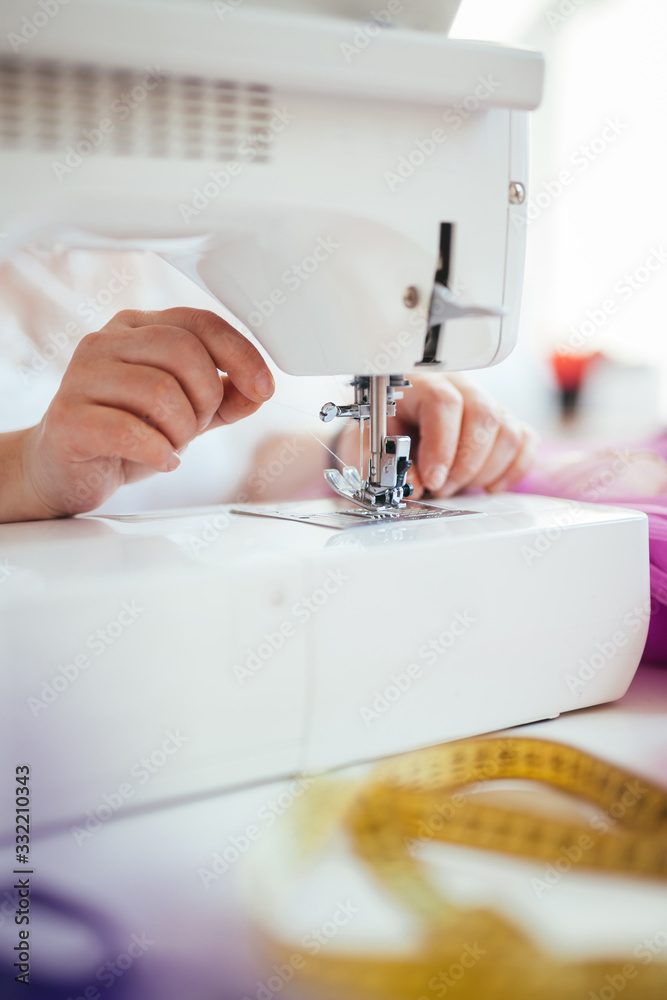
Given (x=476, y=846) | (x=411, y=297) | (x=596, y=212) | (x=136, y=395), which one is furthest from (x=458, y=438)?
(x=596, y=212)

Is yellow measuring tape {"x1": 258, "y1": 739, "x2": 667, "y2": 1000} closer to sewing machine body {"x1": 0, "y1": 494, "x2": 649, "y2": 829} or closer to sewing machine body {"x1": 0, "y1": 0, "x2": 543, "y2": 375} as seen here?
sewing machine body {"x1": 0, "y1": 494, "x2": 649, "y2": 829}

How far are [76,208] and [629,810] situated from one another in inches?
24.9

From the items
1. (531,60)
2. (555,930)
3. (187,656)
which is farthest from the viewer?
(531,60)

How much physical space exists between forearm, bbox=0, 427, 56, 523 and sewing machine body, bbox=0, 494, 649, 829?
4 cm

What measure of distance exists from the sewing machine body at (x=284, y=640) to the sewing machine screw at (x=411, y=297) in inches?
8.4

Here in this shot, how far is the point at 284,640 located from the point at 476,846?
0.21 metres

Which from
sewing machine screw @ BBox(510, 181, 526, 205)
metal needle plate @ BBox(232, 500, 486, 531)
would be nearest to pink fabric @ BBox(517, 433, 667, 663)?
metal needle plate @ BBox(232, 500, 486, 531)

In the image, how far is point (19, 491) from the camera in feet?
2.90

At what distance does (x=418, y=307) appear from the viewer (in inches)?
29.9

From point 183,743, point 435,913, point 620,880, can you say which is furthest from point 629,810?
point 183,743

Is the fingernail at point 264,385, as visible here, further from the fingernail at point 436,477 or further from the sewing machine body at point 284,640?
the fingernail at point 436,477

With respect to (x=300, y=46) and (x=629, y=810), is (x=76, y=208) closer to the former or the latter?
(x=300, y=46)

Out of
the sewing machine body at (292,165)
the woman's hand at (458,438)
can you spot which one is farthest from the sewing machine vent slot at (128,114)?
the woman's hand at (458,438)

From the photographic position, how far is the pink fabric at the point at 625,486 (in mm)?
896
